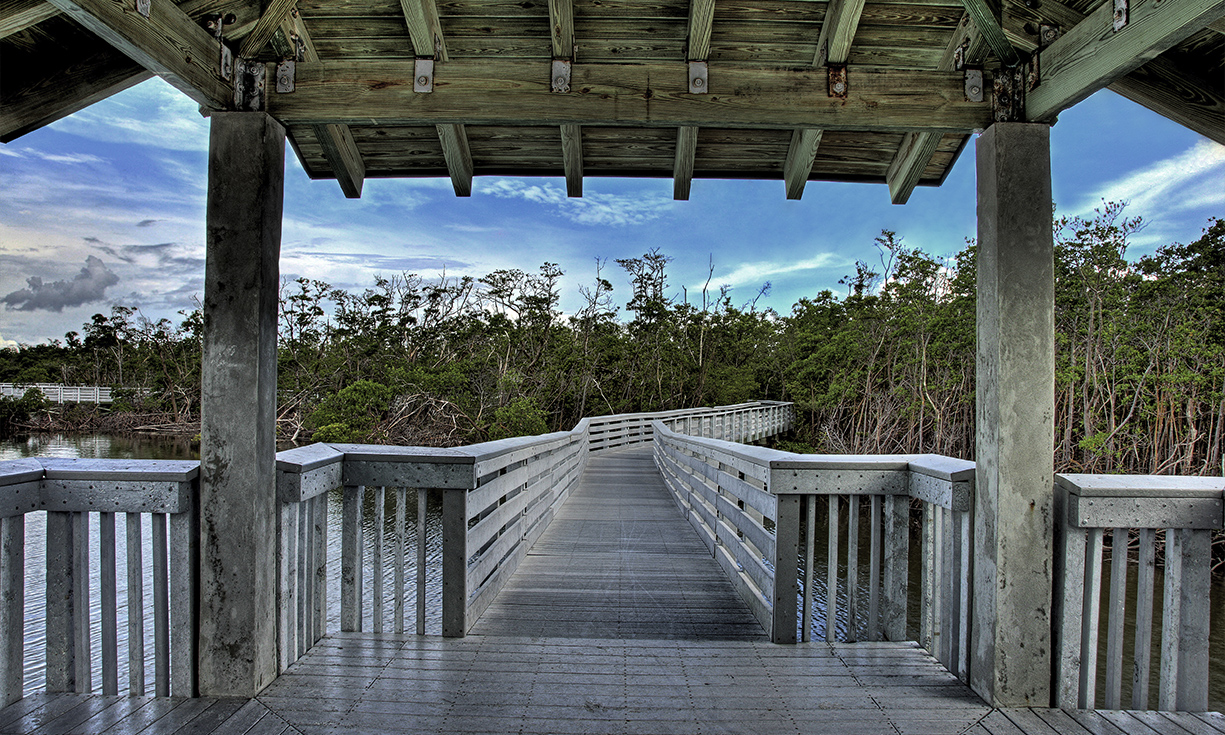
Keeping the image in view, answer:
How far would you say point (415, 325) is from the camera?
23625 mm

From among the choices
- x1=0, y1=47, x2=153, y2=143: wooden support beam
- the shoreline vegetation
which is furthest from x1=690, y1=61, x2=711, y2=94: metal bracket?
the shoreline vegetation

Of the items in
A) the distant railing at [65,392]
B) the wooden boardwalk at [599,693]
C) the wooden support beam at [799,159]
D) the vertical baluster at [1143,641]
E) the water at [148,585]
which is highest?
the wooden support beam at [799,159]

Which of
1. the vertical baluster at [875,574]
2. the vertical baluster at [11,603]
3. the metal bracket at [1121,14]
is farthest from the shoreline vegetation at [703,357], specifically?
the metal bracket at [1121,14]

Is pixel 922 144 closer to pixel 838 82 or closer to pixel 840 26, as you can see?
pixel 838 82

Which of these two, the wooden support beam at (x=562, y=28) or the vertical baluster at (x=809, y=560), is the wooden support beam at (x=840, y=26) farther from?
the vertical baluster at (x=809, y=560)

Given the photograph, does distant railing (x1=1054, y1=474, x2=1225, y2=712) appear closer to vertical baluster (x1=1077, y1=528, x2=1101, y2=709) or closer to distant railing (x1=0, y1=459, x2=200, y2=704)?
vertical baluster (x1=1077, y1=528, x2=1101, y2=709)

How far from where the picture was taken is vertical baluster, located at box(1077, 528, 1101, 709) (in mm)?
2600

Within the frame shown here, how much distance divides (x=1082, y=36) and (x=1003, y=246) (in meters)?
0.86

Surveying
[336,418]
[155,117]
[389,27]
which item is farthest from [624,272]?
[389,27]

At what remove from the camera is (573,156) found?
11.7 feet

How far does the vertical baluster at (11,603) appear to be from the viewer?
7.67ft

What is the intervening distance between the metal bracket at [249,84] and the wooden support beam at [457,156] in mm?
875

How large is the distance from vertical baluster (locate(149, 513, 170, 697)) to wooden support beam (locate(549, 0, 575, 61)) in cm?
275

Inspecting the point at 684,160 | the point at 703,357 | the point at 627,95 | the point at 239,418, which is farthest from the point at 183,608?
the point at 703,357
